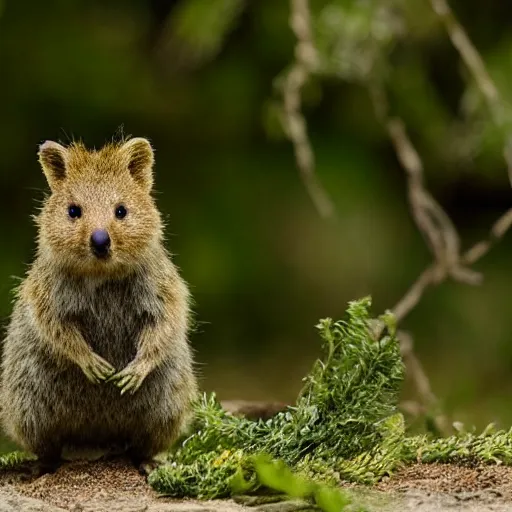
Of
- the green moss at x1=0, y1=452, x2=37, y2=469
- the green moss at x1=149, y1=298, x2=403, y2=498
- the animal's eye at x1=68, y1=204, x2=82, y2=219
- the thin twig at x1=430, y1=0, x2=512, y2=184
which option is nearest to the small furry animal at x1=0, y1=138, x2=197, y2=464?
the animal's eye at x1=68, y1=204, x2=82, y2=219

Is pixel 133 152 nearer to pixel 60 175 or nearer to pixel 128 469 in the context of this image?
pixel 60 175

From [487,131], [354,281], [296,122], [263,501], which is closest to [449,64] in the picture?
[354,281]

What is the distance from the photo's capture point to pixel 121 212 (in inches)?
235

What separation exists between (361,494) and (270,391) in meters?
6.53

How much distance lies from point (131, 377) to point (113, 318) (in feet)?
0.90

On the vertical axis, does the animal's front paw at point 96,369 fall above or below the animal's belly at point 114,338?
below

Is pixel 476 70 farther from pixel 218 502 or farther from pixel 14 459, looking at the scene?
pixel 218 502

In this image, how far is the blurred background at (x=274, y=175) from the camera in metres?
11.6

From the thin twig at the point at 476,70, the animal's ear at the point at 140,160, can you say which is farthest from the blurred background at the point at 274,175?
the animal's ear at the point at 140,160

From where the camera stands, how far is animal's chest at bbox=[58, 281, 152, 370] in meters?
6.14

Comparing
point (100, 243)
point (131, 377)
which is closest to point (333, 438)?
point (131, 377)

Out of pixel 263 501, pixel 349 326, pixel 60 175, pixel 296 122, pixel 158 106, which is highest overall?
pixel 158 106

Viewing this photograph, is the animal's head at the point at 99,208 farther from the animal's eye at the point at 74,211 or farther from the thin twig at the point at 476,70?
the thin twig at the point at 476,70

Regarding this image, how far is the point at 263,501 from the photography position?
18.1 ft
